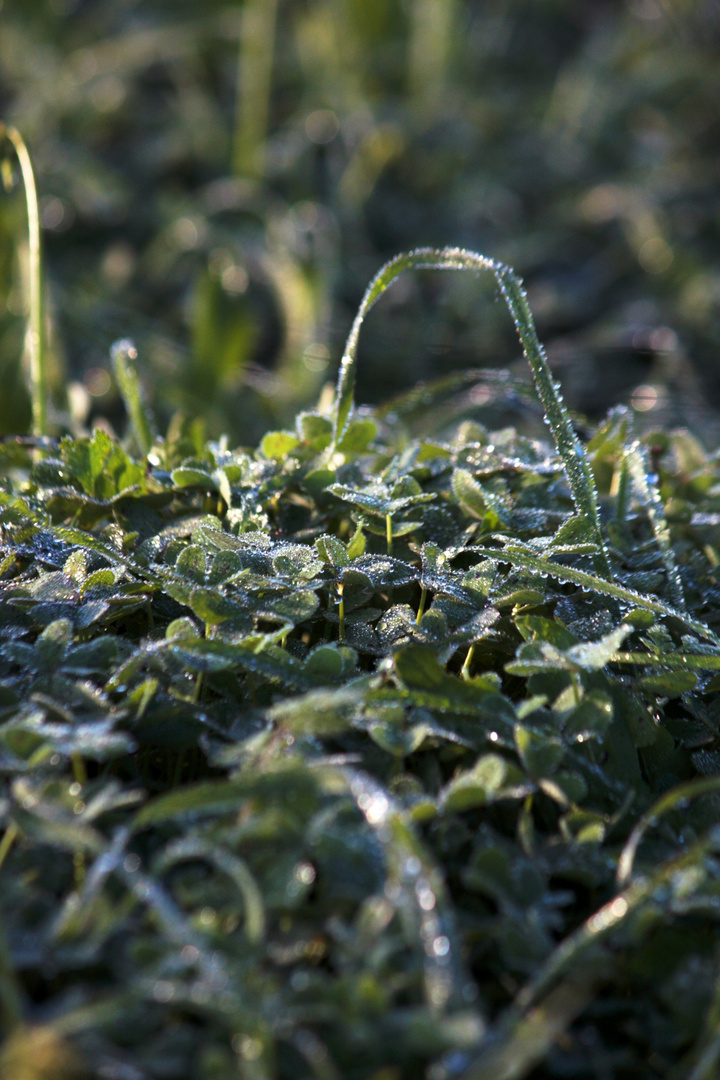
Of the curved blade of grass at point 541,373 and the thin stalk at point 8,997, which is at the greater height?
the curved blade of grass at point 541,373

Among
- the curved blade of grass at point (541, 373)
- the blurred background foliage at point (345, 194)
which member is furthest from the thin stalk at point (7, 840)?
the blurred background foliage at point (345, 194)

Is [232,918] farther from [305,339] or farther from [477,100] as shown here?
[477,100]

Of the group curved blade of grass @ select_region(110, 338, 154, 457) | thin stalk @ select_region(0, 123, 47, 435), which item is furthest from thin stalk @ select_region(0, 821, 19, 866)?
thin stalk @ select_region(0, 123, 47, 435)

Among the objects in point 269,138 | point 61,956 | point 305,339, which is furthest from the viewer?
point 269,138

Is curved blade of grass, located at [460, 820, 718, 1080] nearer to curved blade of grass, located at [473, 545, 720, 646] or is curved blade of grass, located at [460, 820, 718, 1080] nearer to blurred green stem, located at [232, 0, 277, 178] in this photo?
curved blade of grass, located at [473, 545, 720, 646]

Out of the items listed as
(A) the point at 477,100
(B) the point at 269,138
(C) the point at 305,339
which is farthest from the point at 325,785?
(A) the point at 477,100

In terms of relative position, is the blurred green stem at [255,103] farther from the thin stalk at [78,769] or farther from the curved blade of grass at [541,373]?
the thin stalk at [78,769]

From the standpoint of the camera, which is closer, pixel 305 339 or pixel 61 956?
pixel 61 956
